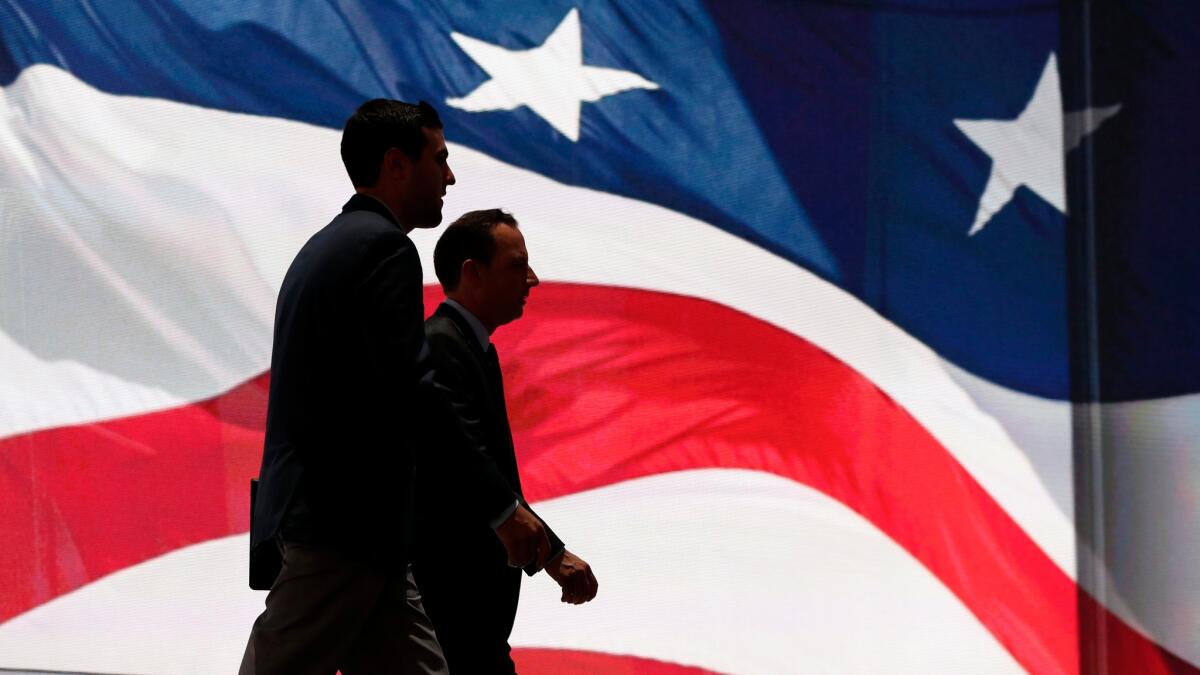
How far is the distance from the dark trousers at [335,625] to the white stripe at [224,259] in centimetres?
223

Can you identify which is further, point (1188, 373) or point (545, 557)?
point (1188, 373)

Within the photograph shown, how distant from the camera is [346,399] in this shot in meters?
2.31

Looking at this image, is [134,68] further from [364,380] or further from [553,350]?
[364,380]

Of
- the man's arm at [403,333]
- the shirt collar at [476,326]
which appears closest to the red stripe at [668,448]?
the shirt collar at [476,326]

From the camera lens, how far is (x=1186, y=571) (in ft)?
14.2

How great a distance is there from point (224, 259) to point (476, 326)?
200cm

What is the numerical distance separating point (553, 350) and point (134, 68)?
161 centimetres

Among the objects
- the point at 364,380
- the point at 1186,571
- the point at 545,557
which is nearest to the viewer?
the point at 364,380

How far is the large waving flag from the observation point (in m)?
4.40

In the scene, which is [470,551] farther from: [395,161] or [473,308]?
[395,161]

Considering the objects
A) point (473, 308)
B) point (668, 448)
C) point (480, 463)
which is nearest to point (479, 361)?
point (473, 308)

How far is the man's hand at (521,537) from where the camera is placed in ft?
8.07

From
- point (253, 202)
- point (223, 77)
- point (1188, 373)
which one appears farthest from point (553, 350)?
point (1188, 373)

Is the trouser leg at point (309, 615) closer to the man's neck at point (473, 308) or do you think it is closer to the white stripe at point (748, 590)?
the man's neck at point (473, 308)
